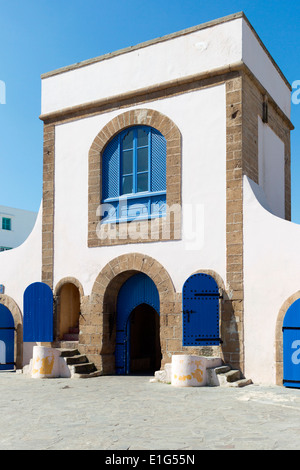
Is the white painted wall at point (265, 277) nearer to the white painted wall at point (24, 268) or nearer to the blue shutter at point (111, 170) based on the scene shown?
the blue shutter at point (111, 170)

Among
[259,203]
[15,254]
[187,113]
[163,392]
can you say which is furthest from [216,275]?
[15,254]

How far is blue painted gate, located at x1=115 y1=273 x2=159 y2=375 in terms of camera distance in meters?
12.0

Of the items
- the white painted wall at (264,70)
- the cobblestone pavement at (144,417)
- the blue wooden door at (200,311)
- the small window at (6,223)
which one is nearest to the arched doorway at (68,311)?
the cobblestone pavement at (144,417)

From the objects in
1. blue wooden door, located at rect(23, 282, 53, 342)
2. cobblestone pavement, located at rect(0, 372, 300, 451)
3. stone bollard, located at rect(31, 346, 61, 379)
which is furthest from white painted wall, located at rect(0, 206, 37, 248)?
cobblestone pavement, located at rect(0, 372, 300, 451)

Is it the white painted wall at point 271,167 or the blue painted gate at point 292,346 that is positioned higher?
the white painted wall at point 271,167

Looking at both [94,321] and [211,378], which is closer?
[211,378]

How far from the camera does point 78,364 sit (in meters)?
11.6

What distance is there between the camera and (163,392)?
9.23 m

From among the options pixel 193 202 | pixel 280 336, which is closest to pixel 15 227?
pixel 193 202

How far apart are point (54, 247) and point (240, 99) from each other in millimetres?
5311

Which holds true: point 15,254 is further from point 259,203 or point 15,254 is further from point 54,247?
point 259,203

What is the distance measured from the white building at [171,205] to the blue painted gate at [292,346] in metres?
0.18

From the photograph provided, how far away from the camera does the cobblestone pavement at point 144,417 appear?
5.78m

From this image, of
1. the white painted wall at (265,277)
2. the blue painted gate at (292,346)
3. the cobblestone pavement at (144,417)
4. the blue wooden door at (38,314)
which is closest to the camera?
the cobblestone pavement at (144,417)
